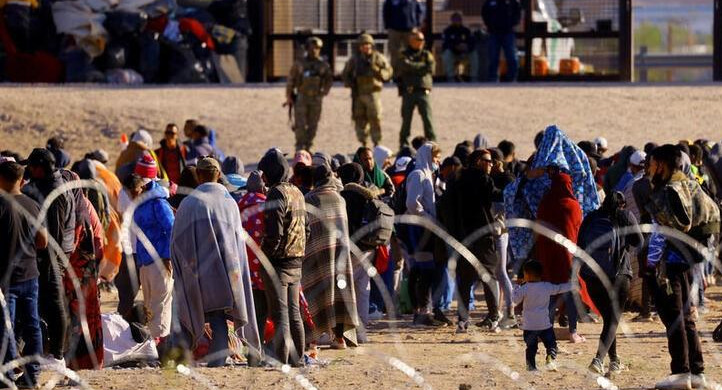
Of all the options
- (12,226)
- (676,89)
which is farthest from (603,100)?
(12,226)

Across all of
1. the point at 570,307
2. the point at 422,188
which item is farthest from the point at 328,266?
the point at 422,188

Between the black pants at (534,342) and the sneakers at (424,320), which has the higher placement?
the black pants at (534,342)

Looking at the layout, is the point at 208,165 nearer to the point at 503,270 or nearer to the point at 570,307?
the point at 570,307

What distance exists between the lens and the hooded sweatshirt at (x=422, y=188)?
14422 millimetres

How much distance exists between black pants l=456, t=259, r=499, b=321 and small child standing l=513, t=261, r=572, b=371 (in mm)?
2320

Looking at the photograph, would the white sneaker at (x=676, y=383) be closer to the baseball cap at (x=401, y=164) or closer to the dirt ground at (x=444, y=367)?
the dirt ground at (x=444, y=367)

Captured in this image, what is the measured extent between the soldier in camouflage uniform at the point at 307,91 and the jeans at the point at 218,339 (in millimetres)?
10149

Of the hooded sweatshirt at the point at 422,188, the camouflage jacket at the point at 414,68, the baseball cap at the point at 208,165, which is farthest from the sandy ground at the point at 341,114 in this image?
the baseball cap at the point at 208,165

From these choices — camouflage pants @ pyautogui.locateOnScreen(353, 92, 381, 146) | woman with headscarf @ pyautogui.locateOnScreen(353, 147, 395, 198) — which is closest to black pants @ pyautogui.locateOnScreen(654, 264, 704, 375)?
woman with headscarf @ pyautogui.locateOnScreen(353, 147, 395, 198)

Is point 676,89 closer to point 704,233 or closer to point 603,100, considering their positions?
point 603,100

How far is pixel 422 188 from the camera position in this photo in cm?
1446

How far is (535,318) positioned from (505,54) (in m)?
15.5

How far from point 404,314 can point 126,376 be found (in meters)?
4.73

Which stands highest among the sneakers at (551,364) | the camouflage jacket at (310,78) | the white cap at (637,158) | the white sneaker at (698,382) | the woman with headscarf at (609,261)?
the camouflage jacket at (310,78)
